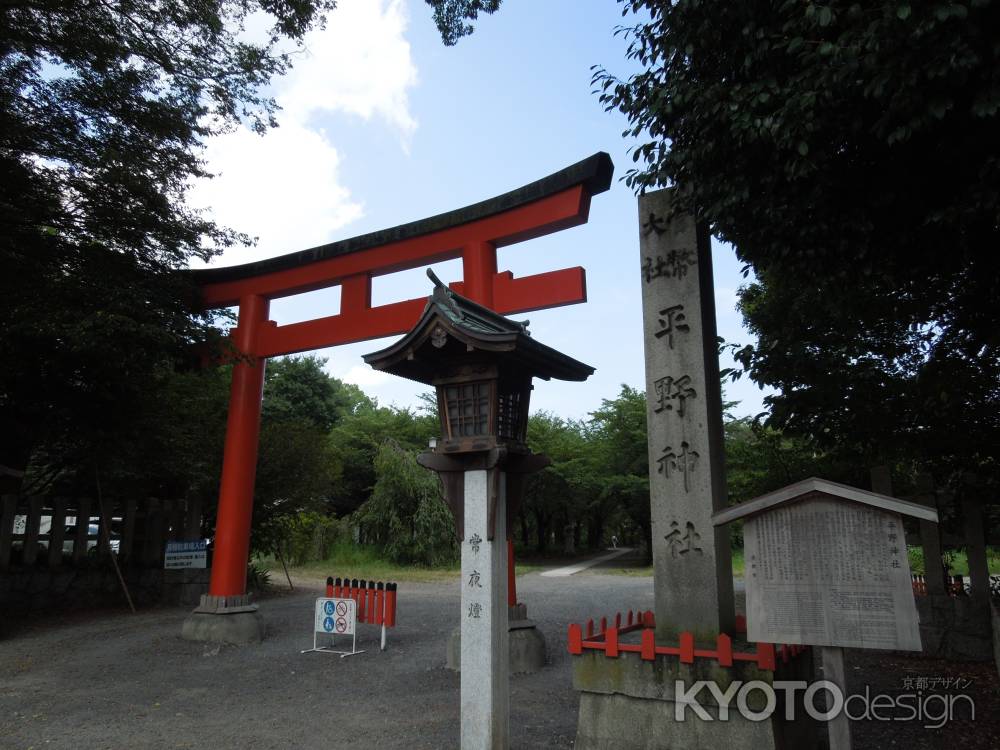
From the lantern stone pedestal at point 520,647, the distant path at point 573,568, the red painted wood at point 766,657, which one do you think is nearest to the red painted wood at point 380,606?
the lantern stone pedestal at point 520,647

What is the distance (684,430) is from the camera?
5.01 m

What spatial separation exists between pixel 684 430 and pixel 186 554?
34.3ft

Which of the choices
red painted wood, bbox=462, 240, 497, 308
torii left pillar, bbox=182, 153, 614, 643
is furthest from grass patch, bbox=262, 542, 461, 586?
red painted wood, bbox=462, 240, 497, 308

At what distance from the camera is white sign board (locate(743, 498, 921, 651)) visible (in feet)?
11.3

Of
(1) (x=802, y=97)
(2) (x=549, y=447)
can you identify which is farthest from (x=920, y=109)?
(2) (x=549, y=447)

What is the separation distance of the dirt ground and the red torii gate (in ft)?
5.33

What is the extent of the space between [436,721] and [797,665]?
10.1 ft

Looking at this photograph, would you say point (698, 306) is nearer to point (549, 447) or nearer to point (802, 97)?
point (802, 97)

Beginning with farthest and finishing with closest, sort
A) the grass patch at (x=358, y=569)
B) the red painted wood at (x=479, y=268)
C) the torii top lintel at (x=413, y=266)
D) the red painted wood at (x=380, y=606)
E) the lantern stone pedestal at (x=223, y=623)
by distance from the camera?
the grass patch at (x=358, y=569), the lantern stone pedestal at (x=223, y=623), the red painted wood at (x=380, y=606), the red painted wood at (x=479, y=268), the torii top lintel at (x=413, y=266)

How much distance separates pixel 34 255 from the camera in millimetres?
8641

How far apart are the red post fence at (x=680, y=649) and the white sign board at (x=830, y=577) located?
1.19 feet

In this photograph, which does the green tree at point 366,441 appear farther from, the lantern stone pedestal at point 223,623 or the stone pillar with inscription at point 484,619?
the stone pillar with inscription at point 484,619

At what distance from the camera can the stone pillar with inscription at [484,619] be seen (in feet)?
14.1

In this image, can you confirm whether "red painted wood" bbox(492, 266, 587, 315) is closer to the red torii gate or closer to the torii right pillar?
the red torii gate
